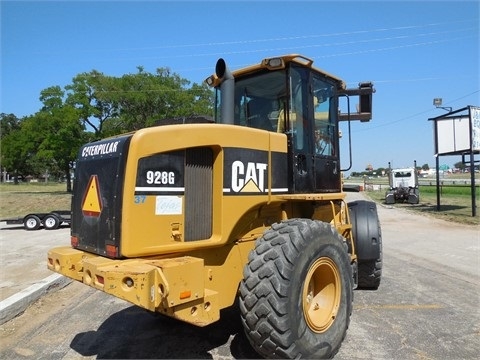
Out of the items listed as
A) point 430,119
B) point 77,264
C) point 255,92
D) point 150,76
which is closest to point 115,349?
point 77,264

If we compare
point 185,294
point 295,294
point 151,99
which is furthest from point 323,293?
point 151,99

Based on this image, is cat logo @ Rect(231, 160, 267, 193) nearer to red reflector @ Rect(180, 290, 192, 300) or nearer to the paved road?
red reflector @ Rect(180, 290, 192, 300)

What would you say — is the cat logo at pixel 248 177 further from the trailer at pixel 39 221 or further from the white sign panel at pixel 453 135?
the white sign panel at pixel 453 135

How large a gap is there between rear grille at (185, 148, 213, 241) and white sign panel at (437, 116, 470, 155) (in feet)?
61.9

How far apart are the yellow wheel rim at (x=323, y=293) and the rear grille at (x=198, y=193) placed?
3.47 feet

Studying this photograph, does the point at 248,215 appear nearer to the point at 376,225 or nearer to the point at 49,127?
the point at 376,225

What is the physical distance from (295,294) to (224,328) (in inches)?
59.3

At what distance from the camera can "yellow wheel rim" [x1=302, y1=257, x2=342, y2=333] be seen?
3.85 meters

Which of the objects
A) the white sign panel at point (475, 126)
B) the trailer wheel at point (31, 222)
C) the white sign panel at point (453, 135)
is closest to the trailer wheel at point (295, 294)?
the trailer wheel at point (31, 222)

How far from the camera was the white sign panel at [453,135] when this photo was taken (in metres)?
19.4

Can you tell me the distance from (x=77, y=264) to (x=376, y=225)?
3963 millimetres

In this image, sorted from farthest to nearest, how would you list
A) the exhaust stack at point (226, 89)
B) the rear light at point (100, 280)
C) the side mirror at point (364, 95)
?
the side mirror at point (364, 95)
the exhaust stack at point (226, 89)
the rear light at point (100, 280)

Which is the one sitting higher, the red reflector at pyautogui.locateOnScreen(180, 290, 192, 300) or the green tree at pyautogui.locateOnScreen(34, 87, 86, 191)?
the green tree at pyautogui.locateOnScreen(34, 87, 86, 191)

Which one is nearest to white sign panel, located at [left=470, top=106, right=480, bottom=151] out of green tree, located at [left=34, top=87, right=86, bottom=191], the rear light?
the rear light
